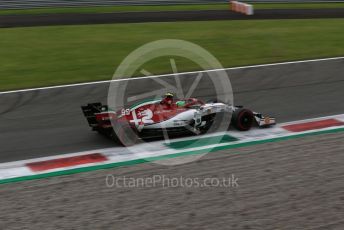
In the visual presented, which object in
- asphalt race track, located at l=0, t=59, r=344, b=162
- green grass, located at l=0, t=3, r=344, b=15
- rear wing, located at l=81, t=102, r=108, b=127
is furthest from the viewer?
green grass, located at l=0, t=3, r=344, b=15

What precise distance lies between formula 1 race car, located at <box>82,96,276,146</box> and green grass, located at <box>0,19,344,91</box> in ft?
14.0

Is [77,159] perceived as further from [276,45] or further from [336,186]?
[276,45]

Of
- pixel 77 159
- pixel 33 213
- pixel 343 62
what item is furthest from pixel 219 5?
pixel 33 213

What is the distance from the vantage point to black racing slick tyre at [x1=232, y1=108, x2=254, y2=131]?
35.6 feet

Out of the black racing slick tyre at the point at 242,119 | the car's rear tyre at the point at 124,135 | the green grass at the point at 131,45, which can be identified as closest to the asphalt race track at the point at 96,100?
the car's rear tyre at the point at 124,135

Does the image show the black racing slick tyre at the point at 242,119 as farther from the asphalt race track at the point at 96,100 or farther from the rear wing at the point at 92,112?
the rear wing at the point at 92,112

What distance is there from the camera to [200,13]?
25.3 m

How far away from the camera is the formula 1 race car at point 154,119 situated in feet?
33.0

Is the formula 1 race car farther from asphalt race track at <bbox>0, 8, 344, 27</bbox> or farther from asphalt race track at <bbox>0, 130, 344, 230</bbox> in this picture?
asphalt race track at <bbox>0, 8, 344, 27</bbox>

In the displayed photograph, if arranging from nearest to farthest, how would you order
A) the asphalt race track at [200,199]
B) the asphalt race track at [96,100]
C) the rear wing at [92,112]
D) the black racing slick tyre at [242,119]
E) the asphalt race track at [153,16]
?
the asphalt race track at [200,199], the rear wing at [92,112], the asphalt race track at [96,100], the black racing slick tyre at [242,119], the asphalt race track at [153,16]

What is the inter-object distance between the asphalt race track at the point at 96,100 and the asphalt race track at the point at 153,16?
30.3 feet

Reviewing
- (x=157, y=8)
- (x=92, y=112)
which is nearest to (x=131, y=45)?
(x=157, y=8)

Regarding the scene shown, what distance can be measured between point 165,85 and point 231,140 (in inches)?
161

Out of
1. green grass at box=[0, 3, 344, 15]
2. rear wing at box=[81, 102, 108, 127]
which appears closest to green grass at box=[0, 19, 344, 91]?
green grass at box=[0, 3, 344, 15]
